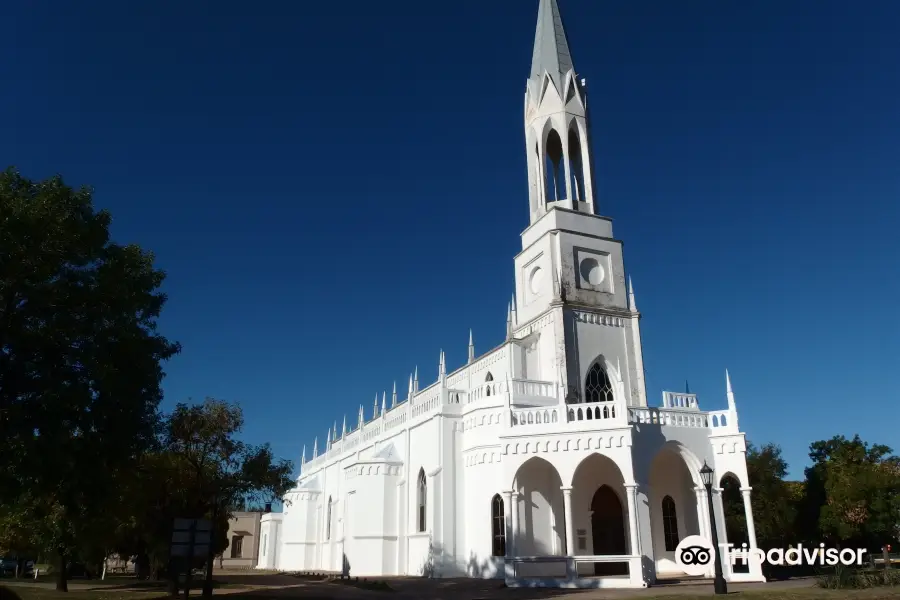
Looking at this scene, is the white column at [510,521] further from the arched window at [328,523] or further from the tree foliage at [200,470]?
the arched window at [328,523]

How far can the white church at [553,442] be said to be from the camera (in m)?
24.6

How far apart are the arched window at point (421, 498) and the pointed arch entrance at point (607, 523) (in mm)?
7912

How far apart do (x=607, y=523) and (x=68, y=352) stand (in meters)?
19.8

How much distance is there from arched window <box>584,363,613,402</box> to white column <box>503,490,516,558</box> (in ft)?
24.7

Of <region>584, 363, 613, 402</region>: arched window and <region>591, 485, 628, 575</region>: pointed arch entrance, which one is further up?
<region>584, 363, 613, 402</region>: arched window

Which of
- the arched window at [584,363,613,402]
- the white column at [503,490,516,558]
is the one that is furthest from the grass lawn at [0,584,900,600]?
the arched window at [584,363,613,402]

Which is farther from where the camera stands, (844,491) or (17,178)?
(844,491)

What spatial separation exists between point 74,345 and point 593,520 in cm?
1928

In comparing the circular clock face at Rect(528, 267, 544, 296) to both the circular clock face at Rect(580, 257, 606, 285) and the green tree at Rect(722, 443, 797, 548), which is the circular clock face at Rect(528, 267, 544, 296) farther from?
the green tree at Rect(722, 443, 797, 548)

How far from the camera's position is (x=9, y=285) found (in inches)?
616

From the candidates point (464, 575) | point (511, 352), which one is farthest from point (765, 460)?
point (464, 575)

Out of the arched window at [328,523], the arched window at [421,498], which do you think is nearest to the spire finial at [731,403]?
the arched window at [421,498]

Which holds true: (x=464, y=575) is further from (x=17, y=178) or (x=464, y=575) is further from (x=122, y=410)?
(x=17, y=178)

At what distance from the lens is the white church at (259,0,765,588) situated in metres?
24.6
